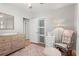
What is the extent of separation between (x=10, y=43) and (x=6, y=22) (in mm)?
407

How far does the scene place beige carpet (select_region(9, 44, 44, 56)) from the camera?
206cm

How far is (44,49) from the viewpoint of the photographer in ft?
6.86

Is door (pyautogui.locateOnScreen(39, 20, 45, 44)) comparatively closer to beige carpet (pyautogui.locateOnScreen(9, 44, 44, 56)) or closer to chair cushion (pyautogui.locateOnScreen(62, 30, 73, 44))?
beige carpet (pyautogui.locateOnScreen(9, 44, 44, 56))

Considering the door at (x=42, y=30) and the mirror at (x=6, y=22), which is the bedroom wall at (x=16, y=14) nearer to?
the mirror at (x=6, y=22)

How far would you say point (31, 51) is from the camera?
2.08m

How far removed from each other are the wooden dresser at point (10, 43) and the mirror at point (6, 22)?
17 cm

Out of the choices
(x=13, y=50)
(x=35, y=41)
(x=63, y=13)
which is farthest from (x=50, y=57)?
(x=63, y=13)

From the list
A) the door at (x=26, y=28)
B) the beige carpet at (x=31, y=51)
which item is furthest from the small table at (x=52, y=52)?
the door at (x=26, y=28)

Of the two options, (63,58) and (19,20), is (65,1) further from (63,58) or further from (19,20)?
(63,58)

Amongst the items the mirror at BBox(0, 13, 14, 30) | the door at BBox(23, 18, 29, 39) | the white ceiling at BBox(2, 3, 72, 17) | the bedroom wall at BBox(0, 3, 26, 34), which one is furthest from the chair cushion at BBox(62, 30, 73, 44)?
the mirror at BBox(0, 13, 14, 30)

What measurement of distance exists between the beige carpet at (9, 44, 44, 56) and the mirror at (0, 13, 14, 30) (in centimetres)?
48

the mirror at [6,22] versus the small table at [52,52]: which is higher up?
the mirror at [6,22]

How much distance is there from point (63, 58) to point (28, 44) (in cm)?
73

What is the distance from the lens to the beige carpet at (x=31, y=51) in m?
2.06
